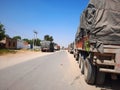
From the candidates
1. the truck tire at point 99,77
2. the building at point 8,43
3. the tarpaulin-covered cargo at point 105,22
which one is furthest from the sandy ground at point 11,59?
the building at point 8,43

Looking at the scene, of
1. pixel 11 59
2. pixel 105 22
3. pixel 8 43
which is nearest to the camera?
pixel 105 22

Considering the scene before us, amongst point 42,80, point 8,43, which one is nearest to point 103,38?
point 42,80

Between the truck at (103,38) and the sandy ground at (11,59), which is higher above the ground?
the truck at (103,38)

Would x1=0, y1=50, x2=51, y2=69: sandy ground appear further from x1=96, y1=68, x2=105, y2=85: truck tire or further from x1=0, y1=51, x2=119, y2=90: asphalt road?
x1=96, y1=68, x2=105, y2=85: truck tire

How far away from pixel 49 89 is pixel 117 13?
3.88 meters

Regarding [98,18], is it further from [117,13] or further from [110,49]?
[110,49]

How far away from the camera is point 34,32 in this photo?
71312 mm

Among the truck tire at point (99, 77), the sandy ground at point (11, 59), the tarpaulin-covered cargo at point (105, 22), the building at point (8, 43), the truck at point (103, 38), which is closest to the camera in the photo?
the truck at point (103, 38)

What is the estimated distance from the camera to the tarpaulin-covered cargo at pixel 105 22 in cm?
637

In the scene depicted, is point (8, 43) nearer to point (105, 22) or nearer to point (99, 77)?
point (99, 77)

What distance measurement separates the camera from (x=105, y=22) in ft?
21.6

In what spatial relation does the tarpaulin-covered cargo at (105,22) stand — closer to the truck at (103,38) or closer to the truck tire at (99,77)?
the truck at (103,38)

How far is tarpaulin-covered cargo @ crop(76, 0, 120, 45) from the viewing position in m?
6.37

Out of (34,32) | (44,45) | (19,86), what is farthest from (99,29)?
(34,32)
